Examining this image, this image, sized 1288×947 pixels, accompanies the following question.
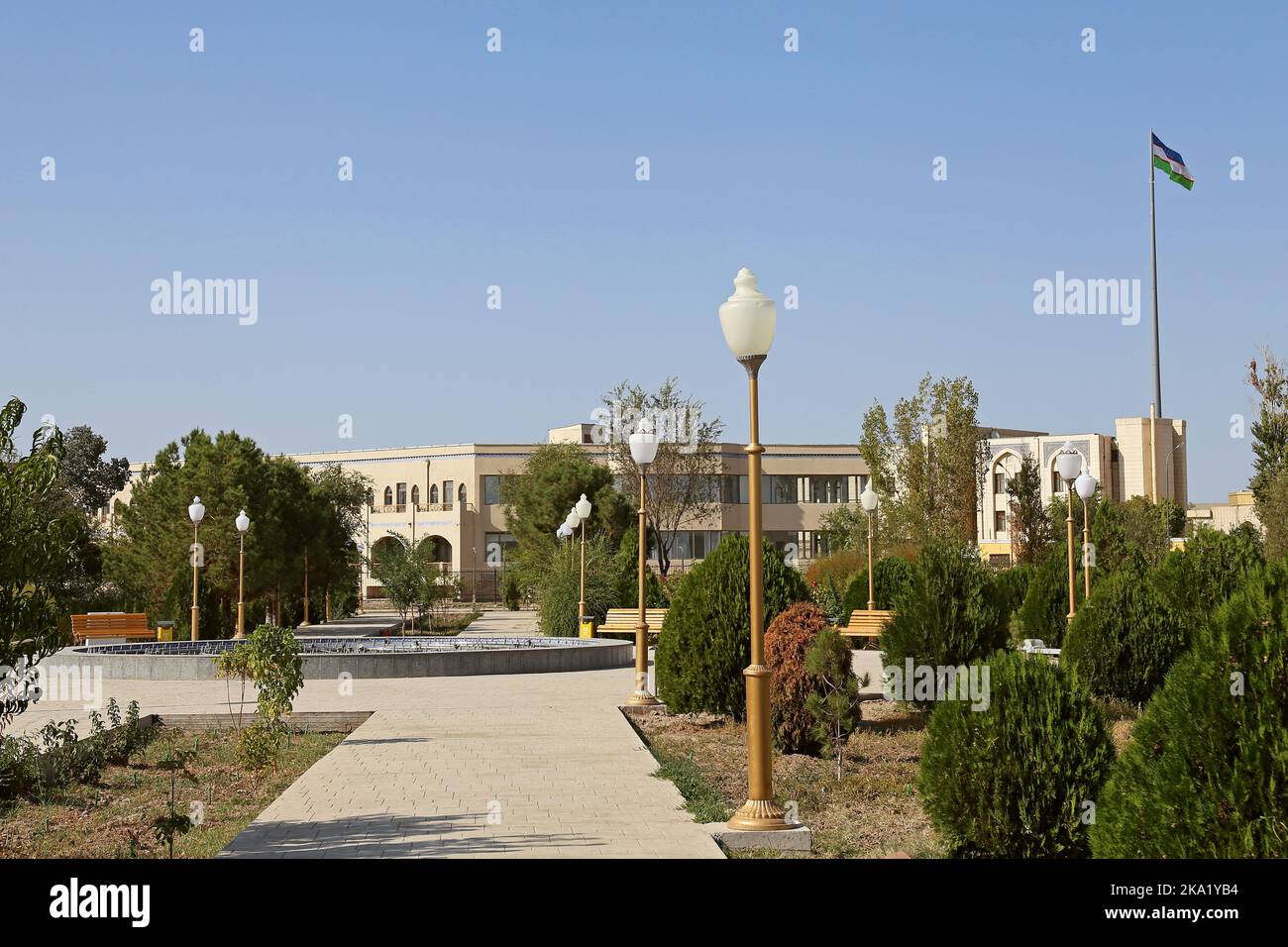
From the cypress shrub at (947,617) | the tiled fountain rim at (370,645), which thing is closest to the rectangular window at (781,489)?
the tiled fountain rim at (370,645)

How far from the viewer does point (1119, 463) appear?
6081 centimetres

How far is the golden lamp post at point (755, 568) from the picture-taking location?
8.35 m

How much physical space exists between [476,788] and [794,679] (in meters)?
3.09

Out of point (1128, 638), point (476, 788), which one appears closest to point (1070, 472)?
point (1128, 638)

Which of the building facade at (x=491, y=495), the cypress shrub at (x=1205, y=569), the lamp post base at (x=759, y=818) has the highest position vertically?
the building facade at (x=491, y=495)

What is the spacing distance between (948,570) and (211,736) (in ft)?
26.1

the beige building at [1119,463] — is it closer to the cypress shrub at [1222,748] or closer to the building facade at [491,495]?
the building facade at [491,495]

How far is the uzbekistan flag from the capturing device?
151 feet

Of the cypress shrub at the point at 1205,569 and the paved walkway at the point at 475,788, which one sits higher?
the cypress shrub at the point at 1205,569

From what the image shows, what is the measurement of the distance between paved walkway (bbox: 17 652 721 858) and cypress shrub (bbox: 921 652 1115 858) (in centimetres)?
143

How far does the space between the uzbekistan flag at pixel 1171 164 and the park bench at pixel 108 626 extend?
120ft

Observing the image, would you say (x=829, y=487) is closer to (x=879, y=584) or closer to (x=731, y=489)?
(x=731, y=489)

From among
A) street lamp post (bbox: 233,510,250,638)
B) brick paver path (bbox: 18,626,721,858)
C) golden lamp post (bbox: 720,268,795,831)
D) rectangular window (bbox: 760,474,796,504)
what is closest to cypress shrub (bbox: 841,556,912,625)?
brick paver path (bbox: 18,626,721,858)
